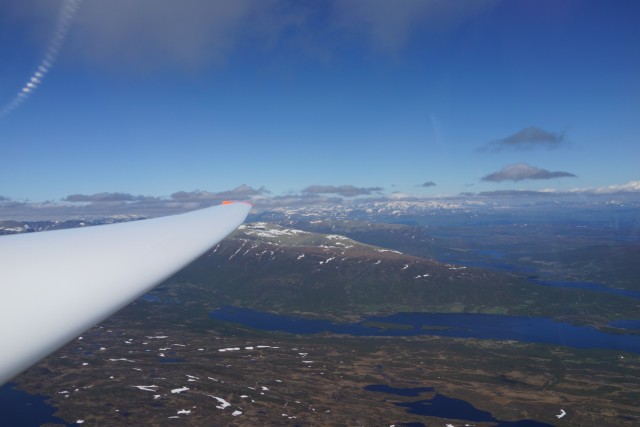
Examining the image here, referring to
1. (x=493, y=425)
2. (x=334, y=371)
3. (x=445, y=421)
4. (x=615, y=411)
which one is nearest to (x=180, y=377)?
(x=334, y=371)

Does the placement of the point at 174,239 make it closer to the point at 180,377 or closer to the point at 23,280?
the point at 23,280

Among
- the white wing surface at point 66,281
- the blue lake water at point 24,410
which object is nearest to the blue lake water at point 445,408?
the blue lake water at point 24,410

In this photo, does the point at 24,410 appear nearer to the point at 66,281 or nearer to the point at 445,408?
the point at 445,408

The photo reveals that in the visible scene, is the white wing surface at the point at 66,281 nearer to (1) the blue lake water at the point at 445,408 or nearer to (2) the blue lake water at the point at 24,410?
(1) the blue lake water at the point at 445,408

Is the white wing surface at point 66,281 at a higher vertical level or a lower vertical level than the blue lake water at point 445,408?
higher

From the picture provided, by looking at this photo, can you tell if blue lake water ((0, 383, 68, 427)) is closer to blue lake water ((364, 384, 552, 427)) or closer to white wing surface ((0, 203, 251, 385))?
blue lake water ((364, 384, 552, 427))

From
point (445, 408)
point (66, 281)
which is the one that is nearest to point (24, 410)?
point (445, 408)

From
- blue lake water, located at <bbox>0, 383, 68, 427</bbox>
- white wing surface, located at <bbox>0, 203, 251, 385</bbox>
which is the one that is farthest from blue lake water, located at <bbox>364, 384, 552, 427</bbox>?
white wing surface, located at <bbox>0, 203, 251, 385</bbox>
